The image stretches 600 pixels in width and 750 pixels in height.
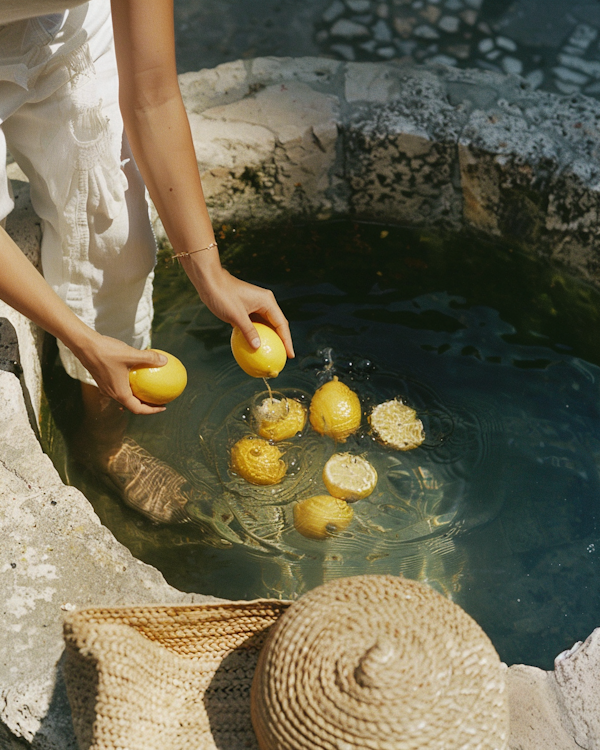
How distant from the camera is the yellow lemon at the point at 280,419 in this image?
7.63ft

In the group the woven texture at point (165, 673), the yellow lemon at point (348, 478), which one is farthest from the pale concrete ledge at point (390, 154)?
the yellow lemon at point (348, 478)

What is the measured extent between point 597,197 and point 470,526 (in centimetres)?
121

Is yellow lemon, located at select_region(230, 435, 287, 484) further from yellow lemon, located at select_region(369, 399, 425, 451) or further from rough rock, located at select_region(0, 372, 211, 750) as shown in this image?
rough rock, located at select_region(0, 372, 211, 750)

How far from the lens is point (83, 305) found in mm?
2137

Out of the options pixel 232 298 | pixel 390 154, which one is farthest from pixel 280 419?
pixel 390 154

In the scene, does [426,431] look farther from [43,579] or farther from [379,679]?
[379,679]

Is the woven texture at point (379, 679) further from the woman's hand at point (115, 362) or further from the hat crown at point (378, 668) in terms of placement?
the woman's hand at point (115, 362)

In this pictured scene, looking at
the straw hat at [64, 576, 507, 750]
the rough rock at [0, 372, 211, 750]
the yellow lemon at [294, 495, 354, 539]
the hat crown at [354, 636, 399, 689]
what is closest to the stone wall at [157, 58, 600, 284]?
the yellow lemon at [294, 495, 354, 539]

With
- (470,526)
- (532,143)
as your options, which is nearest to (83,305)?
(470,526)

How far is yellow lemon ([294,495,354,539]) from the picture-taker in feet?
6.93

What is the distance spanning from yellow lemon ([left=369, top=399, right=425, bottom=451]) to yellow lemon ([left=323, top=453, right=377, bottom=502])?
7.0 inches

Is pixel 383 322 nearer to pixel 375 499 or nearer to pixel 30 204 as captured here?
pixel 375 499

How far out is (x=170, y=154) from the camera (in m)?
1.74

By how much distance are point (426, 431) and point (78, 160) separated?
144cm
